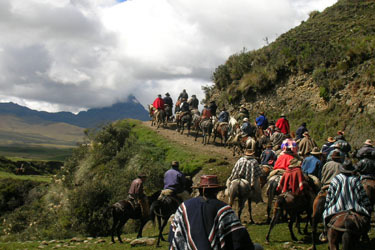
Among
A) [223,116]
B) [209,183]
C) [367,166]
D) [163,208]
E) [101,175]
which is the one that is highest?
[223,116]

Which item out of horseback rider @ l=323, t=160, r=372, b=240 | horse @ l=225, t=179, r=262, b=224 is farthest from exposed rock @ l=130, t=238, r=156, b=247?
horseback rider @ l=323, t=160, r=372, b=240

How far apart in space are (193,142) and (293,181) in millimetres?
16407

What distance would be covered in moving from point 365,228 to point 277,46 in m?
29.5

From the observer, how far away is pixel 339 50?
27.0 meters

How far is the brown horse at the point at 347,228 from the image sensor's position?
268 inches

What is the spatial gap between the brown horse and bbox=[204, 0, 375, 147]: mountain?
48.0 ft

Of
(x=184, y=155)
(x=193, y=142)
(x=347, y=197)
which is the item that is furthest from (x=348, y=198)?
(x=193, y=142)

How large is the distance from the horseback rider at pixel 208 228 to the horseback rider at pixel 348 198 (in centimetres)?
312

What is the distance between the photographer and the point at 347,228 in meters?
6.83

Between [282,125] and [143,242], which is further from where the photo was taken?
[282,125]

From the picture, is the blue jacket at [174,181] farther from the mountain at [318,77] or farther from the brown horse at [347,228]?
the mountain at [318,77]

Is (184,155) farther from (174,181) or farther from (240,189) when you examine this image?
(240,189)

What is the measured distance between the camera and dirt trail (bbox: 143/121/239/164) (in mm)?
22706

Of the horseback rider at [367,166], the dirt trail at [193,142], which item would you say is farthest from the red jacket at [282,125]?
the horseback rider at [367,166]
